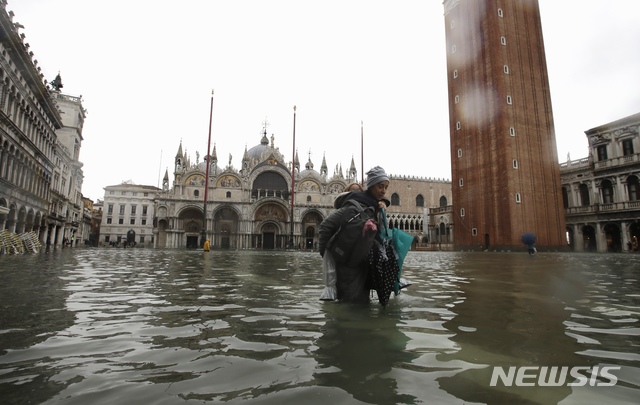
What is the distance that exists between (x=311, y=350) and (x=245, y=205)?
50.0 meters

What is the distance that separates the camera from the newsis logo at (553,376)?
1852mm

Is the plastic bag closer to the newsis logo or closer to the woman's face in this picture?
the woman's face

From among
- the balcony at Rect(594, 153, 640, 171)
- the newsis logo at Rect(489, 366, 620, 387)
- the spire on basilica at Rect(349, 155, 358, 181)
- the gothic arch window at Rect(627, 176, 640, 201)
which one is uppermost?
the spire on basilica at Rect(349, 155, 358, 181)

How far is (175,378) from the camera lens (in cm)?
189

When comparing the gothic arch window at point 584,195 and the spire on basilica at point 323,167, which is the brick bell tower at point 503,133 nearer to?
the gothic arch window at point 584,195

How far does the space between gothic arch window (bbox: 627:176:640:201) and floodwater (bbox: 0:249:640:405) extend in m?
36.2

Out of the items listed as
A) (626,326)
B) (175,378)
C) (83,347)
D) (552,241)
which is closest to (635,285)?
(626,326)

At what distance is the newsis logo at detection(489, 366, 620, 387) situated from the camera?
185 cm

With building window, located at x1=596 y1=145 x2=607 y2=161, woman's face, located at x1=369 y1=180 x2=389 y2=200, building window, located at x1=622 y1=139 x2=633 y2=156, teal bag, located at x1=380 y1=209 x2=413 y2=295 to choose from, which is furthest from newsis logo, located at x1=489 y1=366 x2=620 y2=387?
building window, located at x1=596 y1=145 x2=607 y2=161

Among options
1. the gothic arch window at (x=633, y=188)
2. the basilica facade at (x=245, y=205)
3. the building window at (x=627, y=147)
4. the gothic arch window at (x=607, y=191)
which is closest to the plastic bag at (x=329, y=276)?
the gothic arch window at (x=633, y=188)

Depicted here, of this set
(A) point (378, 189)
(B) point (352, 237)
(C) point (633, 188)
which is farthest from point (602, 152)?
(B) point (352, 237)

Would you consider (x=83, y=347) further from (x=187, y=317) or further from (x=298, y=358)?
(x=298, y=358)

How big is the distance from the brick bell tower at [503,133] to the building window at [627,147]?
17.0 ft

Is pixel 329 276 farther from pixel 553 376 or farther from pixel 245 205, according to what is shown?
pixel 245 205
